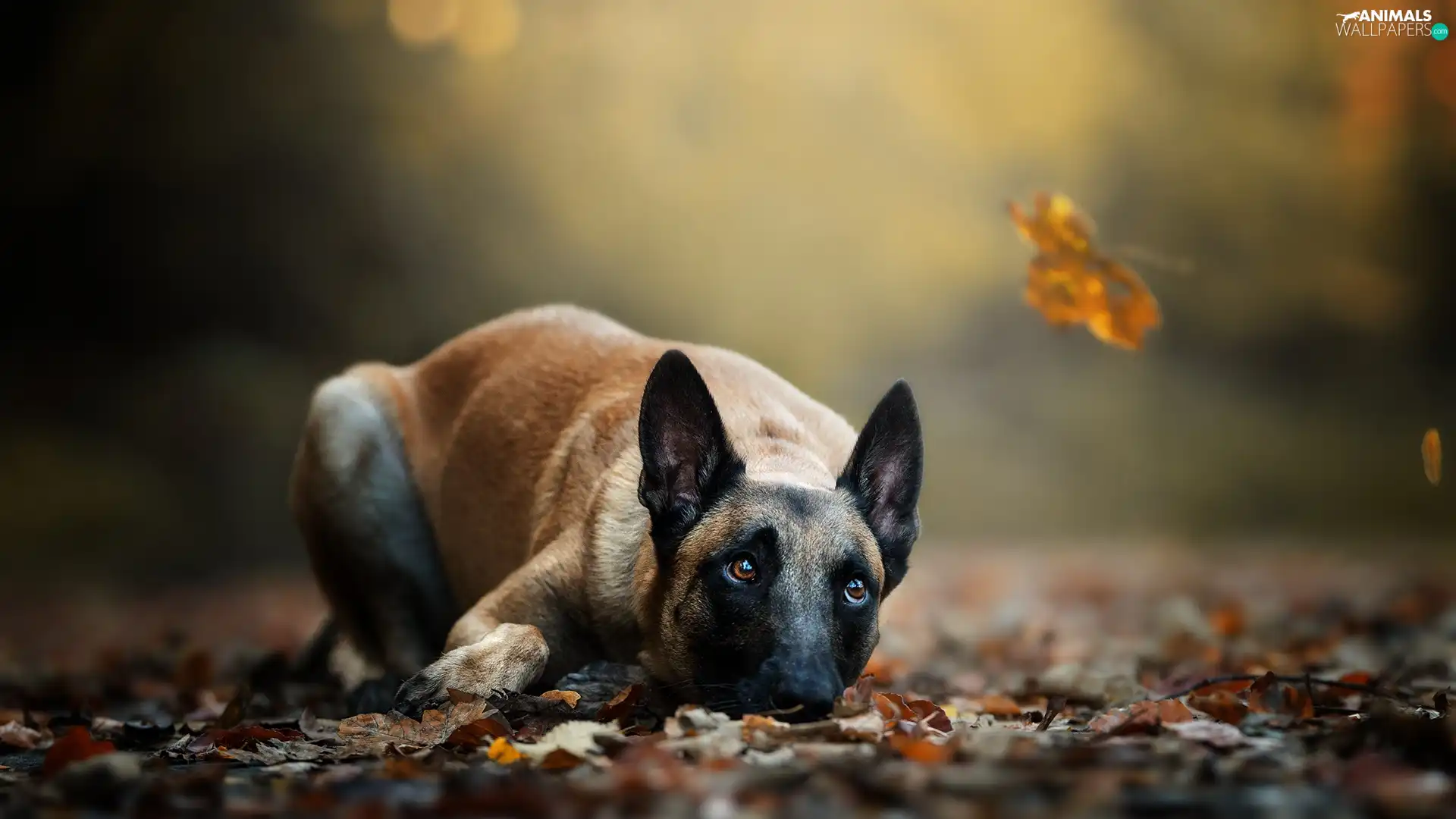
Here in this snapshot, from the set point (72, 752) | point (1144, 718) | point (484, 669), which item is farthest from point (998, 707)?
point (72, 752)

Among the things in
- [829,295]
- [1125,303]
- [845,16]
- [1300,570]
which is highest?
[845,16]

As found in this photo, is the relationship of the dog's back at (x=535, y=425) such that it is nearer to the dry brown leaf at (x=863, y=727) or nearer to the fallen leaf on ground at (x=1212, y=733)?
the dry brown leaf at (x=863, y=727)

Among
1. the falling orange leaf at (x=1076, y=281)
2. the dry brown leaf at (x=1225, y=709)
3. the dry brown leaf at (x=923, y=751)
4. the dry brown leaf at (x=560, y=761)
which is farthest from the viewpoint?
the falling orange leaf at (x=1076, y=281)

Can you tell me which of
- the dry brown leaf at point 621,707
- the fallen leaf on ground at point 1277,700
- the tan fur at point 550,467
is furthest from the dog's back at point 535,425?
the fallen leaf on ground at point 1277,700

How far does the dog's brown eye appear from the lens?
12.3ft

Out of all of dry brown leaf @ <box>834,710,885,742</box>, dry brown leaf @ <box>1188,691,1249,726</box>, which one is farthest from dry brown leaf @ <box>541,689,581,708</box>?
dry brown leaf @ <box>1188,691,1249,726</box>

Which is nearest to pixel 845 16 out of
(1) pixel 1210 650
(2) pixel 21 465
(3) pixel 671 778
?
(2) pixel 21 465

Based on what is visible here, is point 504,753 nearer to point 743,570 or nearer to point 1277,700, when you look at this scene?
point 743,570

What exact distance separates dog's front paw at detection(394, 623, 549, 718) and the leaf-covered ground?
102mm

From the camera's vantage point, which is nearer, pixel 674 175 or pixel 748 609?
pixel 748 609

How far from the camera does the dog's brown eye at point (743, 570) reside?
374 cm

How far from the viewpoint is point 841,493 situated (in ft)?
13.5

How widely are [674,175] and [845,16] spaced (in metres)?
4.41

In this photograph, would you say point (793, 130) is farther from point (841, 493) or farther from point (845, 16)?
point (841, 493)
